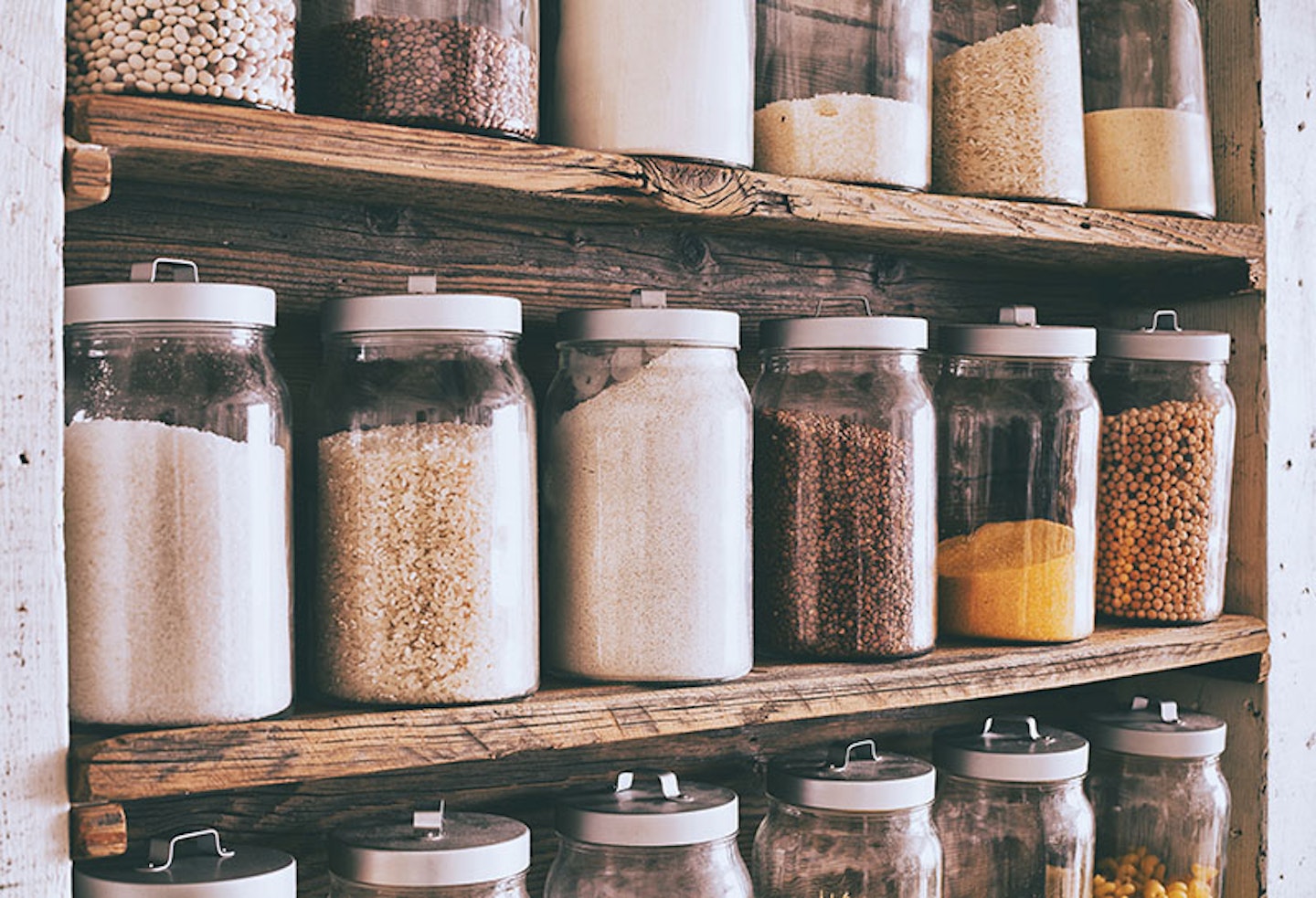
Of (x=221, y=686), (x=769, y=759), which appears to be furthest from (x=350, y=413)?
(x=769, y=759)

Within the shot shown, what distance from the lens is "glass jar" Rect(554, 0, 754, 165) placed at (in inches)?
42.7

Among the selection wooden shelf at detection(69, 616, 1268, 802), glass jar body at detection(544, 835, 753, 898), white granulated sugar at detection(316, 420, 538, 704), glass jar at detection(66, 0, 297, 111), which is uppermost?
glass jar at detection(66, 0, 297, 111)

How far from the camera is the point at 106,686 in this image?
0.87 m

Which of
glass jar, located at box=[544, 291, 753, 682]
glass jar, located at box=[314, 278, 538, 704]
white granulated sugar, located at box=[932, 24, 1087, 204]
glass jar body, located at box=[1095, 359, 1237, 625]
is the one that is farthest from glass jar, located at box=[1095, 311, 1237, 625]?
glass jar, located at box=[314, 278, 538, 704]

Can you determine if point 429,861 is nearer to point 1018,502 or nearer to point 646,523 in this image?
point 646,523

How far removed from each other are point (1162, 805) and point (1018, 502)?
391 mm

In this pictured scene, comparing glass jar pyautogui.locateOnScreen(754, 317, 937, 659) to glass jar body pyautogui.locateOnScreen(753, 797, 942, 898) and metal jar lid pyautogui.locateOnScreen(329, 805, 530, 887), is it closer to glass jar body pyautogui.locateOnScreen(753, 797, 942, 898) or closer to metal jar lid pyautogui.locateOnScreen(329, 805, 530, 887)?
glass jar body pyautogui.locateOnScreen(753, 797, 942, 898)

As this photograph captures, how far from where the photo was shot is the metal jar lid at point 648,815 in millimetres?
1108

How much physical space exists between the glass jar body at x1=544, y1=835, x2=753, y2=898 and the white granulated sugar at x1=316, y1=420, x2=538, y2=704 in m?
0.21

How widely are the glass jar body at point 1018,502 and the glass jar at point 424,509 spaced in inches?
19.0

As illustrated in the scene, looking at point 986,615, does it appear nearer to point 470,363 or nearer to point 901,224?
point 901,224

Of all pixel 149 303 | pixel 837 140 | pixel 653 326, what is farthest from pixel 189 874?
pixel 837 140

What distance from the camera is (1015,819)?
1.36 meters

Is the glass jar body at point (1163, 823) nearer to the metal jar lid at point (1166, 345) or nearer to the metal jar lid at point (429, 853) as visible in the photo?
the metal jar lid at point (1166, 345)
